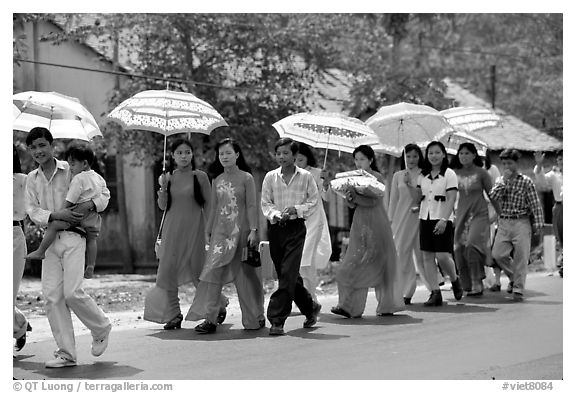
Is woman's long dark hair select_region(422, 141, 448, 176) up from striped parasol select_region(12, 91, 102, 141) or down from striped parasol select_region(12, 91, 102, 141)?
down

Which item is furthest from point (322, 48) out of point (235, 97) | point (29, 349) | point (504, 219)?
point (29, 349)

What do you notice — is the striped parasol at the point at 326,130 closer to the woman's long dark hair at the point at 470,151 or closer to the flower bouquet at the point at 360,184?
the flower bouquet at the point at 360,184

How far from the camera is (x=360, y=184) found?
1139cm

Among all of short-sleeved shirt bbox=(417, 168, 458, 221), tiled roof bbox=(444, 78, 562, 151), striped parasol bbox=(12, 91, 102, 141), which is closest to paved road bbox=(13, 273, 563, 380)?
short-sleeved shirt bbox=(417, 168, 458, 221)

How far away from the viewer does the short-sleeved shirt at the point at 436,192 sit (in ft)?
41.2

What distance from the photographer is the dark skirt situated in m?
12.6

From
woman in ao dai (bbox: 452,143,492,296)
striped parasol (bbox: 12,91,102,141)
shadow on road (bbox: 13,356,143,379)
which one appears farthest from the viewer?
woman in ao dai (bbox: 452,143,492,296)

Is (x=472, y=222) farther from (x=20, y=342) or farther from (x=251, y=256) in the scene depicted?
(x=20, y=342)

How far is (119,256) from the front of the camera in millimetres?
22469

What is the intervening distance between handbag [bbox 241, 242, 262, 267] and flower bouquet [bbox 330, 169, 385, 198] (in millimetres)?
1607

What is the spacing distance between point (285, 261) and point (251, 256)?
358 millimetres

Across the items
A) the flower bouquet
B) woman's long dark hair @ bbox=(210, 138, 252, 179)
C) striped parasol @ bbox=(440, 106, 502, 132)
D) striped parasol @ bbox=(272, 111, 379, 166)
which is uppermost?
striped parasol @ bbox=(440, 106, 502, 132)

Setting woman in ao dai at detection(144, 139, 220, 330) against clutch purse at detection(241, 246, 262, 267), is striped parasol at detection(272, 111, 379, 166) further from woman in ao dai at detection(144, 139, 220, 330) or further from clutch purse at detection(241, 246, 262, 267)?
clutch purse at detection(241, 246, 262, 267)

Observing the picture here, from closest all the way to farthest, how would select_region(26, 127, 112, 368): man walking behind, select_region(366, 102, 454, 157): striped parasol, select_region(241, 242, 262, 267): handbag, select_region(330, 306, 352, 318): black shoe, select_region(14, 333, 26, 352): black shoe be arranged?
select_region(26, 127, 112, 368): man walking behind < select_region(14, 333, 26, 352): black shoe < select_region(241, 242, 262, 267): handbag < select_region(330, 306, 352, 318): black shoe < select_region(366, 102, 454, 157): striped parasol
